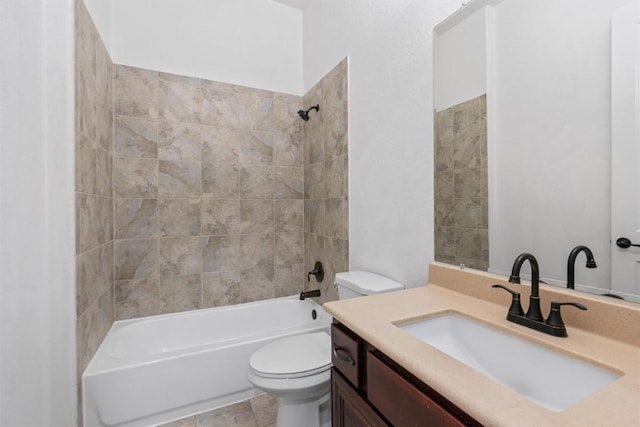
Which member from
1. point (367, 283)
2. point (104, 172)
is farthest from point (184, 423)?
point (104, 172)

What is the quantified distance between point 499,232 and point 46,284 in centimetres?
172

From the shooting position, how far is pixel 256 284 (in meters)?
2.45

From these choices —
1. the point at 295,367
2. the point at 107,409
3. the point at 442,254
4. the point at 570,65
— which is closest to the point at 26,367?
the point at 107,409

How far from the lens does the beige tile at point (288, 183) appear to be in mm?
2506

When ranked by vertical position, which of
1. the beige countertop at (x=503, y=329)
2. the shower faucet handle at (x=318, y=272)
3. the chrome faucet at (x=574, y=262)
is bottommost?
the shower faucet handle at (x=318, y=272)

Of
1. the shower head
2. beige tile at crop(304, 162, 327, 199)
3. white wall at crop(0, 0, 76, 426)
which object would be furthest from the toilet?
the shower head

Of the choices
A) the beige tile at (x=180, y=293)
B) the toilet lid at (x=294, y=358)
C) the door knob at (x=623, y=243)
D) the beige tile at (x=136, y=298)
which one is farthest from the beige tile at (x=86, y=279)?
the door knob at (x=623, y=243)

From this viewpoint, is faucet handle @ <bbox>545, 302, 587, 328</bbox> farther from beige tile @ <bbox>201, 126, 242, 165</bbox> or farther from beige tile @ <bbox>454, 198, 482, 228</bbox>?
beige tile @ <bbox>201, 126, 242, 165</bbox>

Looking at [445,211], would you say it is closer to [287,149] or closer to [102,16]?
[287,149]

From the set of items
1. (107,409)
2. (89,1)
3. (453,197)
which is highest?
(89,1)

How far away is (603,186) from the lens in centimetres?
75

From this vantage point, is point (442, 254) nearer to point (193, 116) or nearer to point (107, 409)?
point (107, 409)

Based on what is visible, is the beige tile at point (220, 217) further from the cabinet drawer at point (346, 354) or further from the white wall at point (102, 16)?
the cabinet drawer at point (346, 354)

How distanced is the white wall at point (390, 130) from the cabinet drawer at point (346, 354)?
23.4 inches
